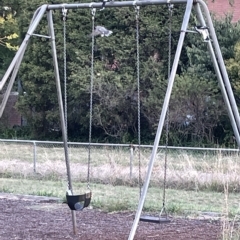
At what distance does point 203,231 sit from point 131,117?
14.8 m

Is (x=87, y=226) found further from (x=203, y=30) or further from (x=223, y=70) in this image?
(x=203, y=30)

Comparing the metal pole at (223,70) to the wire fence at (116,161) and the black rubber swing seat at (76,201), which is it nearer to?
the black rubber swing seat at (76,201)

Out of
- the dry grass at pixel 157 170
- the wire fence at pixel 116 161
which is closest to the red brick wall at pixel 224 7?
the wire fence at pixel 116 161

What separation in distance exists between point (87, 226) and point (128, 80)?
14304mm

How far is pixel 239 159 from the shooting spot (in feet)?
42.9

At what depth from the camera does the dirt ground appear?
7.71 metres

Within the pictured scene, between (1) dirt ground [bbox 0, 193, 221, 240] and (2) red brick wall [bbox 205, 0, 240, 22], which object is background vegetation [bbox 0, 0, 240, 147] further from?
(1) dirt ground [bbox 0, 193, 221, 240]

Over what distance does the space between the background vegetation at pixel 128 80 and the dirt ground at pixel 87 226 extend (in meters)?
11.7

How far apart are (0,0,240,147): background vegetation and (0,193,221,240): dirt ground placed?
11.7 meters

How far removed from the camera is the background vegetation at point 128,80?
21.2 m

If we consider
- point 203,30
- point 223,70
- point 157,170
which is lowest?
point 157,170

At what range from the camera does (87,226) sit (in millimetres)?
8398

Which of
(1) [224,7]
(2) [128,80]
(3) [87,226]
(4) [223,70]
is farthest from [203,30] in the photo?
(1) [224,7]

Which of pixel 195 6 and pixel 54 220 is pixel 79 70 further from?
pixel 195 6
